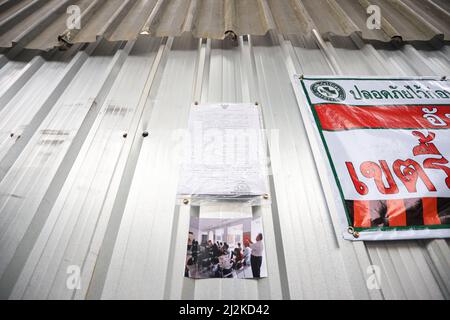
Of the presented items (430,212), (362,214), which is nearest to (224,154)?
(362,214)

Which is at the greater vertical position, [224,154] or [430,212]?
[224,154]

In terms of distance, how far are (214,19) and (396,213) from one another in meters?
1.87

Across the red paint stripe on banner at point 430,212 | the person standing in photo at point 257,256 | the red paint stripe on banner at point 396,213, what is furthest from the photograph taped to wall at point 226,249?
the red paint stripe on banner at point 430,212

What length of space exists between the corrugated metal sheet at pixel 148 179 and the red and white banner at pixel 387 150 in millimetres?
86

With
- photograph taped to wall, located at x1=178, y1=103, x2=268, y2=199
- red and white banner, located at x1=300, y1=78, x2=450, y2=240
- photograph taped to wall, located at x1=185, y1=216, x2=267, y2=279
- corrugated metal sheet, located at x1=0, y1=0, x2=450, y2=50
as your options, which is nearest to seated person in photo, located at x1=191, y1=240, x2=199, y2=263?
photograph taped to wall, located at x1=185, y1=216, x2=267, y2=279

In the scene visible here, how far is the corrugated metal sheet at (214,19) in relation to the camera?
60.6 inches

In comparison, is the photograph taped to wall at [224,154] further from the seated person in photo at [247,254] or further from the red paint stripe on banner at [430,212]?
the red paint stripe on banner at [430,212]

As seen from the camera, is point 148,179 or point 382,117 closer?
point 148,179

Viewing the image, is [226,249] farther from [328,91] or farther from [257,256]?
[328,91]

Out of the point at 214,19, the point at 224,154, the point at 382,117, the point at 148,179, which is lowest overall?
the point at 148,179

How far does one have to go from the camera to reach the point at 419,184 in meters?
0.94

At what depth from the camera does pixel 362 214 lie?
888 mm

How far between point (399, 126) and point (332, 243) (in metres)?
0.82

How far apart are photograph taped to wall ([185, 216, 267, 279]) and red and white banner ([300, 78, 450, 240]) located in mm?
410
